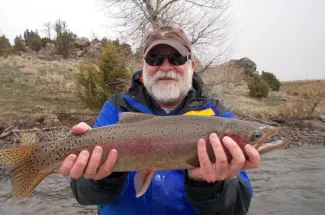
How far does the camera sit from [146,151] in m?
2.94

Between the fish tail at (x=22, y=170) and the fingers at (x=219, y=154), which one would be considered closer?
the fingers at (x=219, y=154)

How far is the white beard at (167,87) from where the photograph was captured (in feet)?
12.6

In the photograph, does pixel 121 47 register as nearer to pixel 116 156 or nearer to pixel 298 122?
pixel 298 122

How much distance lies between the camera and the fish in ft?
9.61

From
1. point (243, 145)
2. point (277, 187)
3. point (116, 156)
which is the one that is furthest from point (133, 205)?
point (277, 187)

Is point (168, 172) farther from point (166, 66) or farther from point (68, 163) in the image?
point (166, 66)

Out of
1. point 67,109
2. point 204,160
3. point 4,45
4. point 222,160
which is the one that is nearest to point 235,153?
point 222,160

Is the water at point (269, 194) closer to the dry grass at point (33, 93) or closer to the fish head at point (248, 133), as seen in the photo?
the fish head at point (248, 133)

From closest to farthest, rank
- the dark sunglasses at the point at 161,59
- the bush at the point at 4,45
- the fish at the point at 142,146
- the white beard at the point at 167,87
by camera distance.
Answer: the fish at the point at 142,146 → the white beard at the point at 167,87 → the dark sunglasses at the point at 161,59 → the bush at the point at 4,45

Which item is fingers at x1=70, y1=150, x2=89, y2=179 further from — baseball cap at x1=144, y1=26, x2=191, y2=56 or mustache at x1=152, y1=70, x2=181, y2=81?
baseball cap at x1=144, y1=26, x2=191, y2=56

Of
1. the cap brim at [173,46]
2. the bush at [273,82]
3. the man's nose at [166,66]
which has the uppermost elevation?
the bush at [273,82]

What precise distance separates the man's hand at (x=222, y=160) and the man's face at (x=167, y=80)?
3.83 feet

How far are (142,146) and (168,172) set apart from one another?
2.09 ft

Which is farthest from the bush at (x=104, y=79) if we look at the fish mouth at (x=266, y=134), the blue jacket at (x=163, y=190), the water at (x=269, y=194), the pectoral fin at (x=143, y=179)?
the fish mouth at (x=266, y=134)
